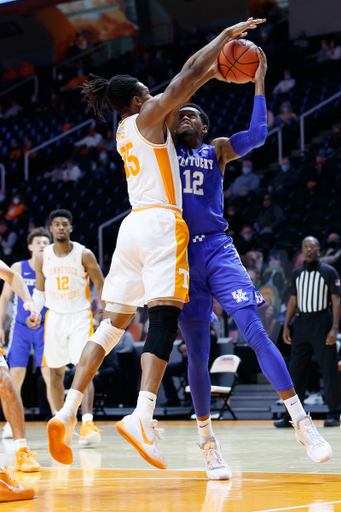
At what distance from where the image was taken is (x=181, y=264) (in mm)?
3201

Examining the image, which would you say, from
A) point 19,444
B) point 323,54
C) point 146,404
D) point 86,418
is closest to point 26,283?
point 86,418

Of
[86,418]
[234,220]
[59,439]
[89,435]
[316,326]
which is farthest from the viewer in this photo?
[234,220]

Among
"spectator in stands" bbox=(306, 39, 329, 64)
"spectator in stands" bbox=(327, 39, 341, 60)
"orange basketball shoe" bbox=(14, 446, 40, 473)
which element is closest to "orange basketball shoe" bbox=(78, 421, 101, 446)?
"orange basketball shoe" bbox=(14, 446, 40, 473)

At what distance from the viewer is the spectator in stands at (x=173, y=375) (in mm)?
9516

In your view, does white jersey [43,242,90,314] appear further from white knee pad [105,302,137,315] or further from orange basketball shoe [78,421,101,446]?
white knee pad [105,302,137,315]

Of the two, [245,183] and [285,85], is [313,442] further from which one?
[285,85]

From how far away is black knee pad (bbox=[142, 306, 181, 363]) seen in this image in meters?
3.14

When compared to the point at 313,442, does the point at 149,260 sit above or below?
above

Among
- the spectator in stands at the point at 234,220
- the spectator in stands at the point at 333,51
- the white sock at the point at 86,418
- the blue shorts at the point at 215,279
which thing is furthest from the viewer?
the spectator in stands at the point at 333,51

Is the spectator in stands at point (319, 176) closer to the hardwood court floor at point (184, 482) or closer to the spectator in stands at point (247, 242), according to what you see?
the spectator in stands at point (247, 242)

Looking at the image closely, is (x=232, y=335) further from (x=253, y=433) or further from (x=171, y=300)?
(x=171, y=300)

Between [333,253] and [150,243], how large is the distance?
794cm

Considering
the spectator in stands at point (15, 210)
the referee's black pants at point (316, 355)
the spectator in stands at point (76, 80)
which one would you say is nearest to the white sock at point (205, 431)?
the referee's black pants at point (316, 355)

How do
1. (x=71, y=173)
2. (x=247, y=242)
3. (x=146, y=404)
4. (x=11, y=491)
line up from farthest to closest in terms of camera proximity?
(x=71, y=173) → (x=247, y=242) → (x=146, y=404) → (x=11, y=491)
